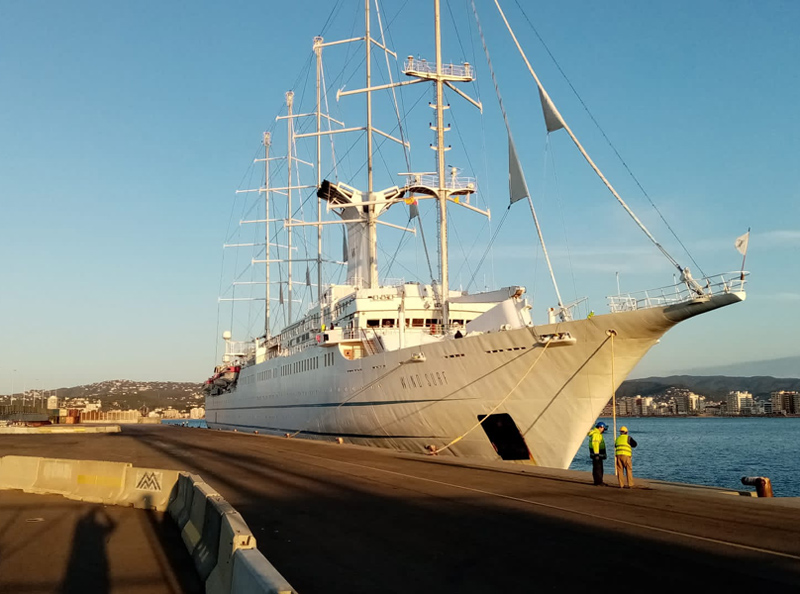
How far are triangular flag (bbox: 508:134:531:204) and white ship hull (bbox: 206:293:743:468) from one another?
5.45 metres

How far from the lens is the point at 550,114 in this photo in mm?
20734

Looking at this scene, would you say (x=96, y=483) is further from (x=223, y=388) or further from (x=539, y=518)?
(x=223, y=388)

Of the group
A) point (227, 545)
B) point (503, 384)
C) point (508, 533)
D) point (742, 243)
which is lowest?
point (508, 533)

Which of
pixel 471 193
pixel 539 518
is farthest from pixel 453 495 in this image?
pixel 471 193

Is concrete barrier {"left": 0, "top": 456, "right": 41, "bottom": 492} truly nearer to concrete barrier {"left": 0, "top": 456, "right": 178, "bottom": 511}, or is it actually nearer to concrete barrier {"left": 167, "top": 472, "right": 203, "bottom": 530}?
concrete barrier {"left": 0, "top": 456, "right": 178, "bottom": 511}

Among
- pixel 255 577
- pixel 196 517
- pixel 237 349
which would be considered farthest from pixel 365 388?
pixel 237 349

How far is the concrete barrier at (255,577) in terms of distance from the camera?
4.05 m

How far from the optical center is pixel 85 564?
8.12 metres

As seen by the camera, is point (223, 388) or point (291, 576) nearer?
point (291, 576)

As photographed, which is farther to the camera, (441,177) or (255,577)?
(441,177)

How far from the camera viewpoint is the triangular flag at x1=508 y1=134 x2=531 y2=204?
78.2 ft

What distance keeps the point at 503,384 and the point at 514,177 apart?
Answer: 754 cm

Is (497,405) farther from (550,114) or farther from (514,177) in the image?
(550,114)

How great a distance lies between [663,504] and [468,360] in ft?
35.2
